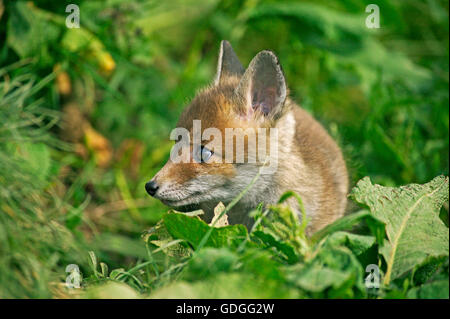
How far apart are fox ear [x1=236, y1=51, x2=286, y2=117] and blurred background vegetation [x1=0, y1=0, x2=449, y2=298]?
1088mm

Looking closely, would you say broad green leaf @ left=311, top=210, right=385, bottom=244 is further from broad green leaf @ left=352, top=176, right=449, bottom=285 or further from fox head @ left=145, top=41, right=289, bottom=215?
fox head @ left=145, top=41, right=289, bottom=215

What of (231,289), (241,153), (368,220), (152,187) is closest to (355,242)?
(368,220)

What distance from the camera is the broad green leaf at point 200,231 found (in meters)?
2.15

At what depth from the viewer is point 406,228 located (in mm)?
2152

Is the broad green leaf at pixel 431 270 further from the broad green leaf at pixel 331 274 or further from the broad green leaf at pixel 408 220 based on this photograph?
the broad green leaf at pixel 331 274

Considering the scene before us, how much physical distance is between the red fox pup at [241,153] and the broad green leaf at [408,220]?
0.57 m

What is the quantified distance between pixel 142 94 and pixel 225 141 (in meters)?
1.80

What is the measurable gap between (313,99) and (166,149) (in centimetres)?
129

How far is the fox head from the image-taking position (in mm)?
2620

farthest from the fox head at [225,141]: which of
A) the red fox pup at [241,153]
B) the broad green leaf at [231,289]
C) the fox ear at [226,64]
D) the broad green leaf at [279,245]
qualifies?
the broad green leaf at [231,289]

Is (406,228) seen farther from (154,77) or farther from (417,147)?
(154,77)

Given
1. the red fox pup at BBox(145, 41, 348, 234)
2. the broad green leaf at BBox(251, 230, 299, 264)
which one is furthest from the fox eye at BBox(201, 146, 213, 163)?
the broad green leaf at BBox(251, 230, 299, 264)
